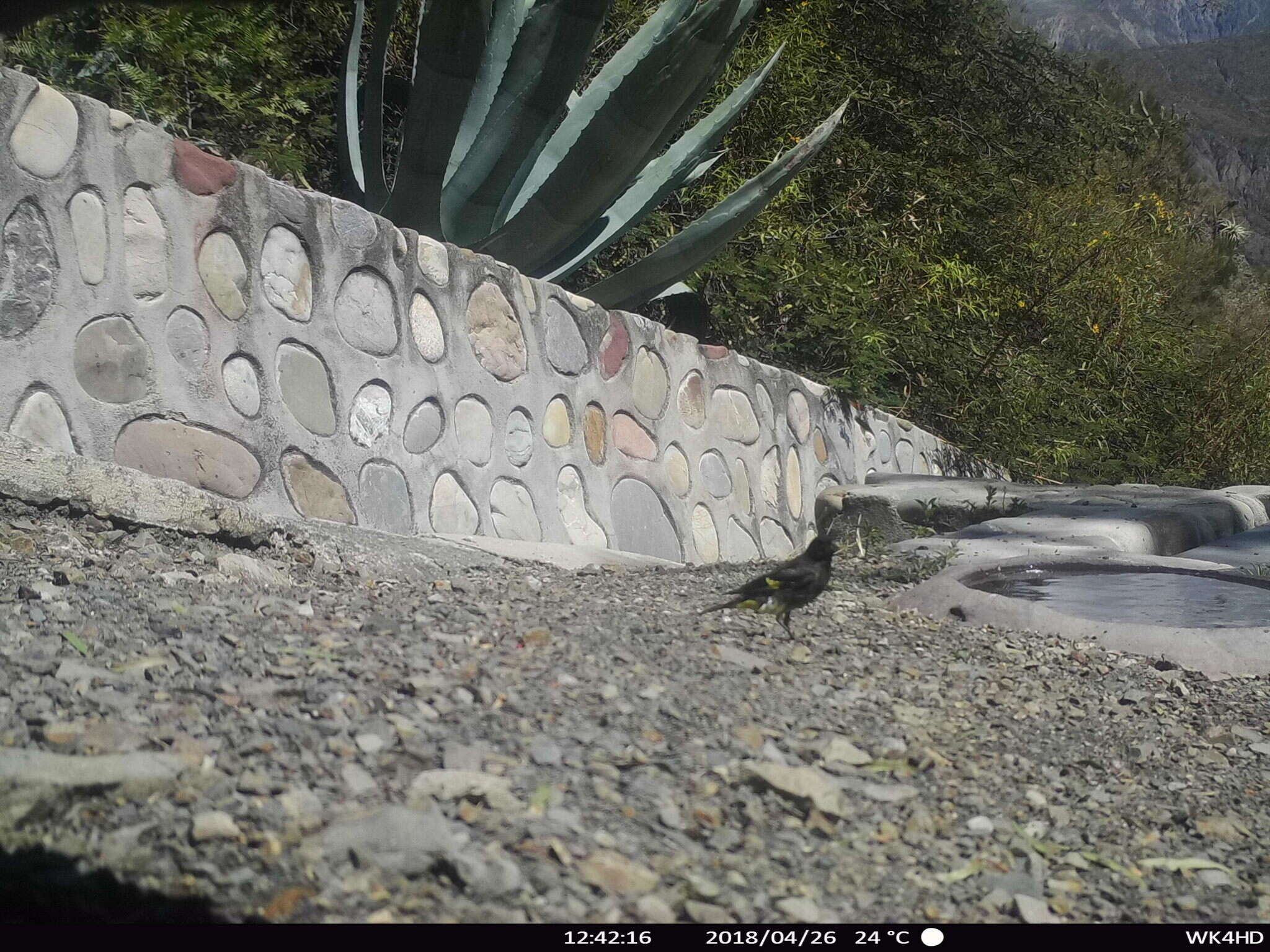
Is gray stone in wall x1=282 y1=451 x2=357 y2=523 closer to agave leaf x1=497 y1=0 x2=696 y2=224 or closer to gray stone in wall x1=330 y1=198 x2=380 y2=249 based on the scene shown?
gray stone in wall x1=330 y1=198 x2=380 y2=249

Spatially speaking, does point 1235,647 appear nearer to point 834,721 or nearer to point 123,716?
point 834,721

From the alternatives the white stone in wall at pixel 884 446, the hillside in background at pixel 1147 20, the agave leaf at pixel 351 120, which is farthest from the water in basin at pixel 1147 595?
the hillside in background at pixel 1147 20

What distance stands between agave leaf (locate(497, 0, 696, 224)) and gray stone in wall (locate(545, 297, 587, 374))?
456 millimetres

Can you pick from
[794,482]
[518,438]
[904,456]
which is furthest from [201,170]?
[904,456]

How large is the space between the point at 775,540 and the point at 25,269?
3641 mm

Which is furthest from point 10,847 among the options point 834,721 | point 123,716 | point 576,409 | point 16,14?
point 576,409

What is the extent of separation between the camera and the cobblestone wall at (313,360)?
2.63 meters

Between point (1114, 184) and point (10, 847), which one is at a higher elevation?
point (1114, 184)

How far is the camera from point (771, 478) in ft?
18.3

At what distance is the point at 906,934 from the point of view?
138 centimetres

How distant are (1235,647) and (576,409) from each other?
2.35 m

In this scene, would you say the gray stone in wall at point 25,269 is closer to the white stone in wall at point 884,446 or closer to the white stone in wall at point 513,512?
the white stone in wall at point 513,512

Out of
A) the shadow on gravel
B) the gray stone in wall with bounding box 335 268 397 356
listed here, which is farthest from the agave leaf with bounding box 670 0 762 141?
the shadow on gravel

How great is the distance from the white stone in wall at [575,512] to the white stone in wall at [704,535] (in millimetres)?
702
